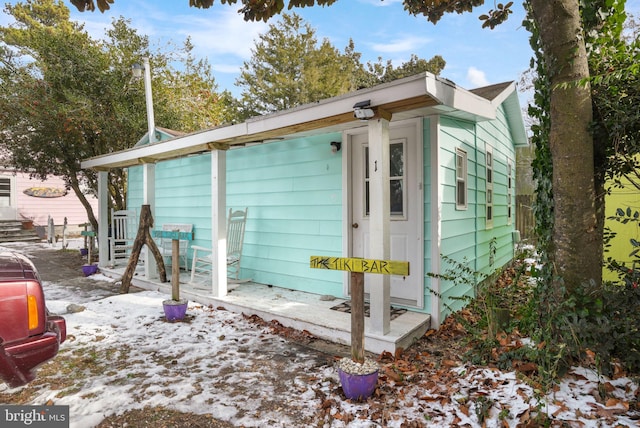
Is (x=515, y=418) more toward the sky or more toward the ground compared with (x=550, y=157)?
more toward the ground

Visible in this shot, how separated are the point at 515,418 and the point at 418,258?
1.99 meters

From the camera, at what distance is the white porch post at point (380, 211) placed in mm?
3240

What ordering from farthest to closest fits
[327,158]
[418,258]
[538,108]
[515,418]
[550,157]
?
[327,158] < [418,258] < [538,108] < [550,157] < [515,418]

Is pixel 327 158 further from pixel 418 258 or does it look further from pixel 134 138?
pixel 134 138

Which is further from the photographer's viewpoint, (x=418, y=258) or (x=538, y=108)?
(x=418, y=258)

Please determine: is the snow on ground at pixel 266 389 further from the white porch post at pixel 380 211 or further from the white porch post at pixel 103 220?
the white porch post at pixel 103 220

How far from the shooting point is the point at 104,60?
851 cm

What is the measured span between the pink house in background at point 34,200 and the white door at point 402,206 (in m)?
14.0

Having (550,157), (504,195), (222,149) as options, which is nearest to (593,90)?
(550,157)

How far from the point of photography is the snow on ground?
2.19 m

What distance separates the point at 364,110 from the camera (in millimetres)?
3086

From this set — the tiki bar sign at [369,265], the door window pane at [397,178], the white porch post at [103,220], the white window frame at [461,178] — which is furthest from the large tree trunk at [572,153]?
the white porch post at [103,220]

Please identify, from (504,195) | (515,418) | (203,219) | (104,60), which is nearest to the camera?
(515,418)

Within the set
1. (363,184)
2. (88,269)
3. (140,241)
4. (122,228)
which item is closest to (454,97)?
(363,184)
